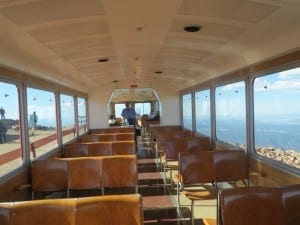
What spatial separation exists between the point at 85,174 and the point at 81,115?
5.90 meters

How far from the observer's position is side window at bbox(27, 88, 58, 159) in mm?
5239

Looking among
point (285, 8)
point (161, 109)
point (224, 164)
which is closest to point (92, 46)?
point (224, 164)

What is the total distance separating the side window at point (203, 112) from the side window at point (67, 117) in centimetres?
316

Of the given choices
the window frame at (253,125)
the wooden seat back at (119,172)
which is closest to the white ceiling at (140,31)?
the window frame at (253,125)

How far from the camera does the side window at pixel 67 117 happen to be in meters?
7.57

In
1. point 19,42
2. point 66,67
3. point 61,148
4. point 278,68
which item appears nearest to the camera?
point 19,42

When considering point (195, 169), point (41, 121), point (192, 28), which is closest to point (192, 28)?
point (192, 28)

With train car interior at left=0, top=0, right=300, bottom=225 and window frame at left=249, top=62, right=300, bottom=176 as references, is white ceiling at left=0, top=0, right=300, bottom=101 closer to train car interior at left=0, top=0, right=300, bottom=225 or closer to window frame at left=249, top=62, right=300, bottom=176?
train car interior at left=0, top=0, right=300, bottom=225

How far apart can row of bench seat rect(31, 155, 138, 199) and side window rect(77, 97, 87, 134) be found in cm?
519

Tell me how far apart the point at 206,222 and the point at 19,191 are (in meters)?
2.67

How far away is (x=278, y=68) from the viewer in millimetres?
4160

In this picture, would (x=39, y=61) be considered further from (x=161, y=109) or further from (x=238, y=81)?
(x=161, y=109)

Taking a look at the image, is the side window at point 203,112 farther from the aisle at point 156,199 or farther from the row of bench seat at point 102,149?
the row of bench seat at point 102,149

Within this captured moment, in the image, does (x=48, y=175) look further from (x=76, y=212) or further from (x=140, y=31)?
(x=76, y=212)
